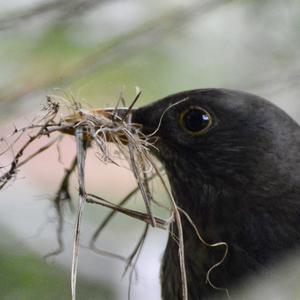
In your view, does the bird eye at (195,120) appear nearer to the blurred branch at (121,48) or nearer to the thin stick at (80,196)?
the thin stick at (80,196)

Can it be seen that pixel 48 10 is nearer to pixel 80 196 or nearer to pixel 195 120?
pixel 195 120

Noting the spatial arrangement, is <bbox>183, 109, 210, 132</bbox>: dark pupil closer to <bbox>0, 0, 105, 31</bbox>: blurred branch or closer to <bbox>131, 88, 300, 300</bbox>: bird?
<bbox>131, 88, 300, 300</bbox>: bird

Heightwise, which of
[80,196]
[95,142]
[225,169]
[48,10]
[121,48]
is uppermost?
[48,10]

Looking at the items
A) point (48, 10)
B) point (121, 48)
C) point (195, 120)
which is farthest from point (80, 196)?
point (121, 48)

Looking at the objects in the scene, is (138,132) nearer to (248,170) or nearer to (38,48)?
(248,170)

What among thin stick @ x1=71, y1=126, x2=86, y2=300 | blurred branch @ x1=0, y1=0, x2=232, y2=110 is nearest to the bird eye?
thin stick @ x1=71, y1=126, x2=86, y2=300

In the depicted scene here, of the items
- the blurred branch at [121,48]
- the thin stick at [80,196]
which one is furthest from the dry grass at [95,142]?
the blurred branch at [121,48]

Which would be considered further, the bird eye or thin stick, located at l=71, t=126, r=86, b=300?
the bird eye
